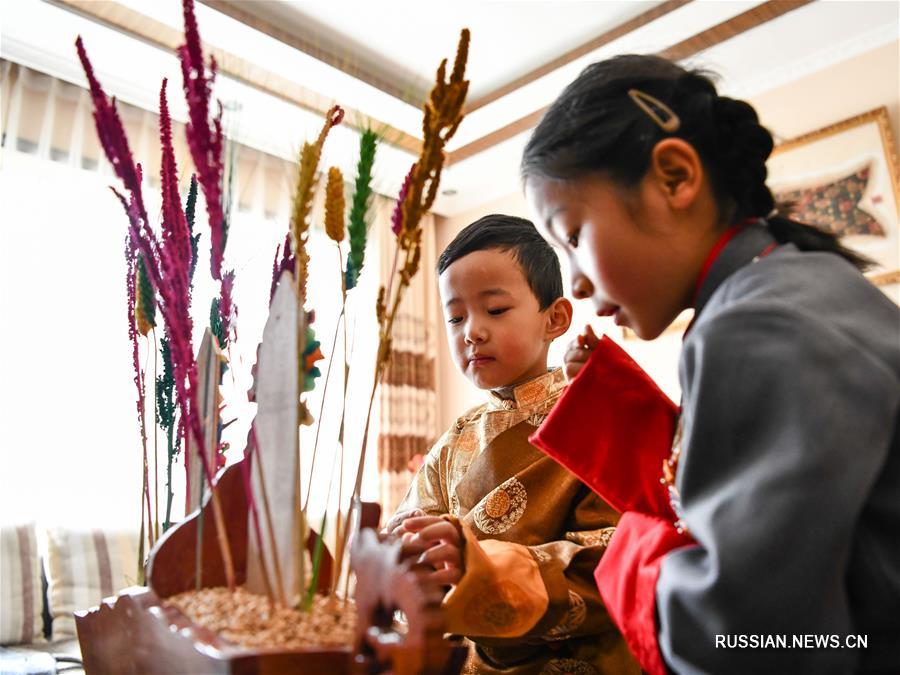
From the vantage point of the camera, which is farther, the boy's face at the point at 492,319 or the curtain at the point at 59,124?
the curtain at the point at 59,124

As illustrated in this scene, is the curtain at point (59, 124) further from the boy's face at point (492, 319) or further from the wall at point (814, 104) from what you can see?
the wall at point (814, 104)

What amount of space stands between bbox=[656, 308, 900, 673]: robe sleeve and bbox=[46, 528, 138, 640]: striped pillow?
2.24 m

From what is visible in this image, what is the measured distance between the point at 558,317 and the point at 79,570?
2.05 metres

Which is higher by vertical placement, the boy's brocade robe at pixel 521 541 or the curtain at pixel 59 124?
the curtain at pixel 59 124

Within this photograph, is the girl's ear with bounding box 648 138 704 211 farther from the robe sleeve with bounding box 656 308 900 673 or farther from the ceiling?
the ceiling

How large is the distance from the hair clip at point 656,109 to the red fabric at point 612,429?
25 centimetres

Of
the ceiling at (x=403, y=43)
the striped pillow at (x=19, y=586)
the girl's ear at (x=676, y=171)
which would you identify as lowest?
the striped pillow at (x=19, y=586)

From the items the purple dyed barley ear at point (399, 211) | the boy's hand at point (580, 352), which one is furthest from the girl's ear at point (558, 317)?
the purple dyed barley ear at point (399, 211)

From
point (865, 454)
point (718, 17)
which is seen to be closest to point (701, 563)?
point (865, 454)

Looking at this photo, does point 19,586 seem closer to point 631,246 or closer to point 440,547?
point 440,547

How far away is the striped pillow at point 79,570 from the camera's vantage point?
232cm

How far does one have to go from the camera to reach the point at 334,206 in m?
0.55

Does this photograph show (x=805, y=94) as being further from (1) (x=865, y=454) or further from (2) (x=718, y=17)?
(1) (x=865, y=454)

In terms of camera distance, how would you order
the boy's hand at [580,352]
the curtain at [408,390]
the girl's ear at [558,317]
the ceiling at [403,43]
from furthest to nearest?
the curtain at [408,390]
the ceiling at [403,43]
the girl's ear at [558,317]
the boy's hand at [580,352]
